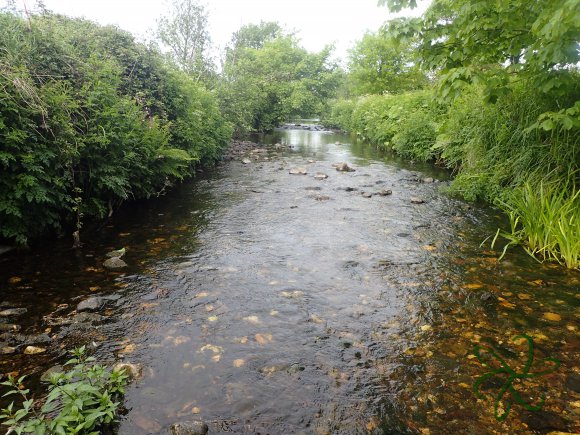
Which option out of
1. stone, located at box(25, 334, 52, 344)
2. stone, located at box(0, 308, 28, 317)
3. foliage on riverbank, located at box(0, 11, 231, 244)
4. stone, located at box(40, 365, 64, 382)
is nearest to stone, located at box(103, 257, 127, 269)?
foliage on riverbank, located at box(0, 11, 231, 244)

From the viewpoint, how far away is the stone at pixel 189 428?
2.35 metres

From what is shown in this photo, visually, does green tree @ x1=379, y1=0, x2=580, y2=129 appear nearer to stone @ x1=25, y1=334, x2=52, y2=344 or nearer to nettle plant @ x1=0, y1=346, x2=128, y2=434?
nettle plant @ x1=0, y1=346, x2=128, y2=434

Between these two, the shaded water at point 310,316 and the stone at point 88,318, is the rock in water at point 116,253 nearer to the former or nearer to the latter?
the shaded water at point 310,316

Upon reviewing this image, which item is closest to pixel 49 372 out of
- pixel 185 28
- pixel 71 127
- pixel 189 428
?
pixel 189 428

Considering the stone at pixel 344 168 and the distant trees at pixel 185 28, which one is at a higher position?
the distant trees at pixel 185 28

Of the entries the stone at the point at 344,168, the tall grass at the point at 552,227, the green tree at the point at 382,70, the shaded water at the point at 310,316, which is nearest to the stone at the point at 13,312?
the shaded water at the point at 310,316

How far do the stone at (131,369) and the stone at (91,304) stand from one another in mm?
1030

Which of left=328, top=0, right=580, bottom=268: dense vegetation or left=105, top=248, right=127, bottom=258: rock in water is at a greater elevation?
left=328, top=0, right=580, bottom=268: dense vegetation

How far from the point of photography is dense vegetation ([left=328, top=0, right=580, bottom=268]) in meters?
4.65

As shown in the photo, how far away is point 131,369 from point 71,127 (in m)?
3.73

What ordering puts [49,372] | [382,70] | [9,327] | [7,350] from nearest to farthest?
1. [49,372]
2. [7,350]
3. [9,327]
4. [382,70]

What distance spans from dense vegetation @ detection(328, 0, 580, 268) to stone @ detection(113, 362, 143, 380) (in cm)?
427

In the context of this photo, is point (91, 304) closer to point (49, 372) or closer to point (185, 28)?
point (49, 372)

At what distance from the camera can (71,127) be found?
17.0 ft
